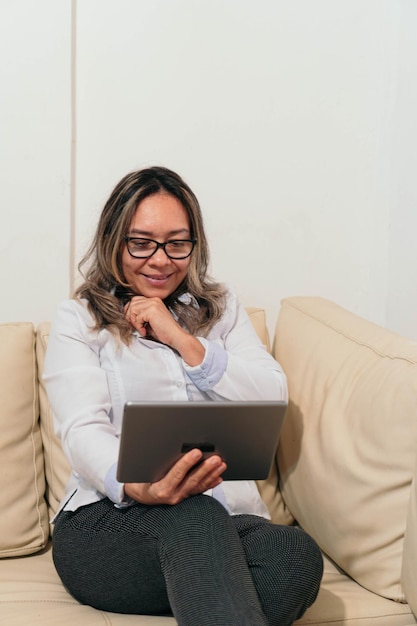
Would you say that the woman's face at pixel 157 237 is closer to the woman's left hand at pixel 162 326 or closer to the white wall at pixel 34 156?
the woman's left hand at pixel 162 326

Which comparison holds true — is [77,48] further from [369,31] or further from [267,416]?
[267,416]

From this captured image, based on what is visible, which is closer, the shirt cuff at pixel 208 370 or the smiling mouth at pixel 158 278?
the shirt cuff at pixel 208 370

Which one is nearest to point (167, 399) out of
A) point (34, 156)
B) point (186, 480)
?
point (186, 480)

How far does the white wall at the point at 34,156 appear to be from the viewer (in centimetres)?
214

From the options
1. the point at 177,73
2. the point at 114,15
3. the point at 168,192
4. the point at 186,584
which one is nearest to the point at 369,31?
the point at 177,73

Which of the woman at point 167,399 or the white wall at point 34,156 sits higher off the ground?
the white wall at point 34,156

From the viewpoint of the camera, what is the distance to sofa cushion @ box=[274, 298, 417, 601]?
1.63m

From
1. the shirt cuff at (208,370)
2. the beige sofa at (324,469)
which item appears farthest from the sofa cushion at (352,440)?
the shirt cuff at (208,370)

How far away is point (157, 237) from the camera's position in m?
1.91

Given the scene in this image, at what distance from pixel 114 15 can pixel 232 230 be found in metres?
0.63

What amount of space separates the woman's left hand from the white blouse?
0.02m

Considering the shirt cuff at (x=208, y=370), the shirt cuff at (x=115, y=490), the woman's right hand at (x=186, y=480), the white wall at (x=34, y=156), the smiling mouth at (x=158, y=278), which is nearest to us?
the woman's right hand at (x=186, y=480)

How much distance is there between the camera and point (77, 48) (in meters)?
2.22

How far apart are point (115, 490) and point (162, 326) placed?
396 mm
